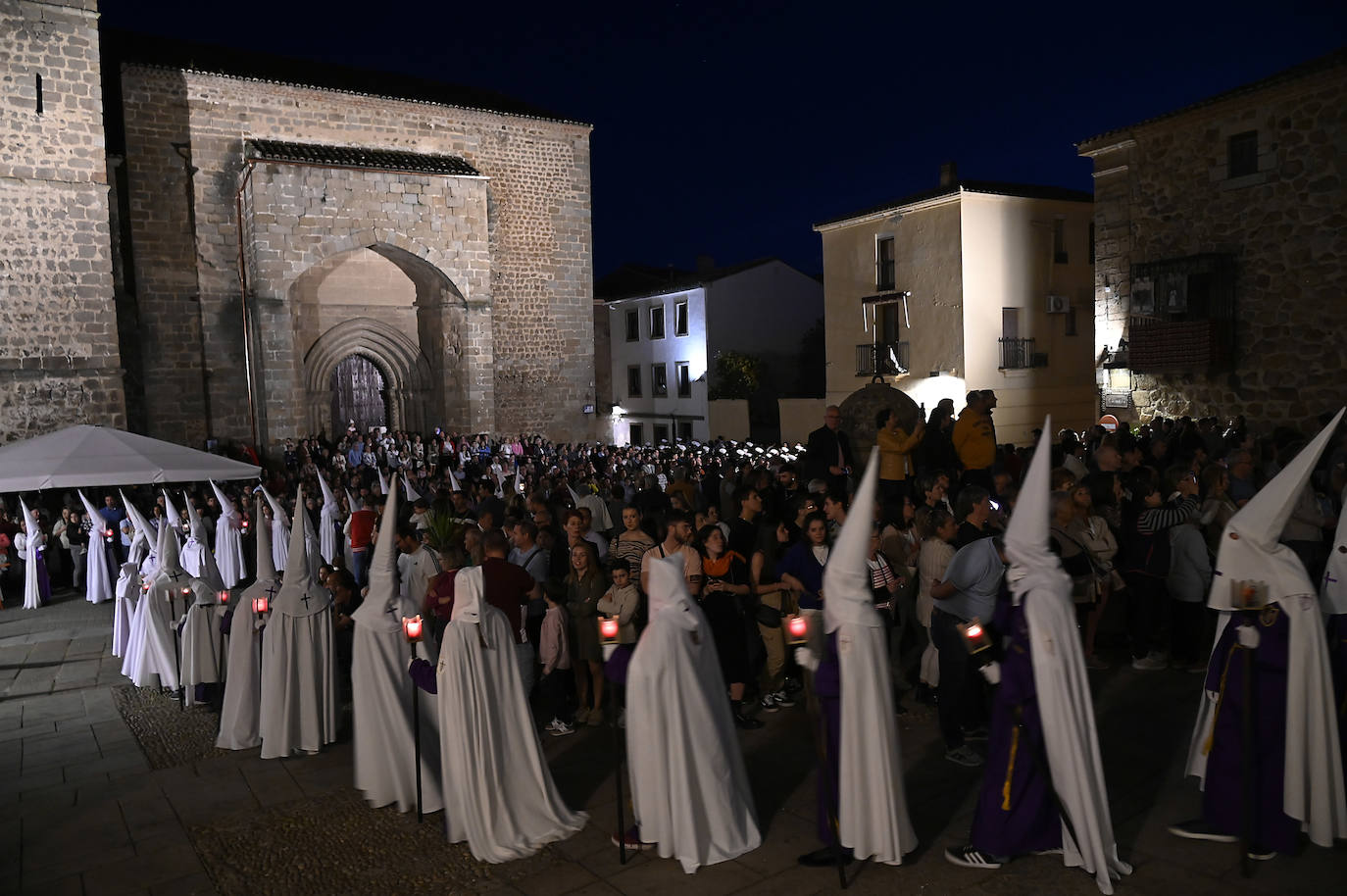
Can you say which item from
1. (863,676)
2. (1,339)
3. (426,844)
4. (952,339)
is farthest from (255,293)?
(863,676)

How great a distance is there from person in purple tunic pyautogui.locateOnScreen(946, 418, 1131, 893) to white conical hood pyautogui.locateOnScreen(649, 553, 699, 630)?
1275 mm

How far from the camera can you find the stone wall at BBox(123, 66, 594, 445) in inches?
754

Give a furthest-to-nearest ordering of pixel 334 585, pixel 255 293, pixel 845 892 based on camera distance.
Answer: pixel 255 293 < pixel 334 585 < pixel 845 892

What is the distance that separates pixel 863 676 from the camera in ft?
13.4

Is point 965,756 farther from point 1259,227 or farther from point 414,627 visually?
point 1259,227

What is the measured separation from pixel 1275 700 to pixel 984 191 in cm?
Result: 1980

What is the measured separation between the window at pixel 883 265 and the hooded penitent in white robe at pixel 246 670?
770 inches

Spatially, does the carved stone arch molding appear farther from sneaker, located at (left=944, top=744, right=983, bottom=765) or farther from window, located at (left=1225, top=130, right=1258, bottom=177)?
sneaker, located at (left=944, top=744, right=983, bottom=765)

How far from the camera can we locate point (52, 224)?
16.7 meters

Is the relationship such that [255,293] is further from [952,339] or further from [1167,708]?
[1167,708]

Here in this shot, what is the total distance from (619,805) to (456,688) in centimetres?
102

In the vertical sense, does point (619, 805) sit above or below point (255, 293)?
below

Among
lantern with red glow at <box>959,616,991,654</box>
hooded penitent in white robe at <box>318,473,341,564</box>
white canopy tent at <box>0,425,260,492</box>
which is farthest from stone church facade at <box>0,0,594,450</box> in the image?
lantern with red glow at <box>959,616,991,654</box>

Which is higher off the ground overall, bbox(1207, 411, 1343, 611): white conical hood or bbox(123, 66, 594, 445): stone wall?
bbox(123, 66, 594, 445): stone wall
